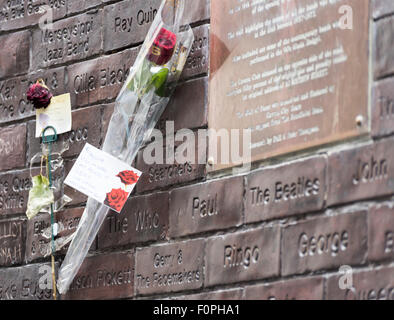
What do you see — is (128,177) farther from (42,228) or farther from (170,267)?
(42,228)

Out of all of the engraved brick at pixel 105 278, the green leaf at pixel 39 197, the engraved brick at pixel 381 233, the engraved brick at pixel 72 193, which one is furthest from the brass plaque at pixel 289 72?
the green leaf at pixel 39 197

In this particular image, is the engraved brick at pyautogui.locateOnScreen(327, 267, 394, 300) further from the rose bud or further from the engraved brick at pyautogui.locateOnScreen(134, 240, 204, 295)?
the rose bud

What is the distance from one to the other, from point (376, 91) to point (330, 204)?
0.33 metres

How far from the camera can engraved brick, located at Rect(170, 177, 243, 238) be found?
376 centimetres

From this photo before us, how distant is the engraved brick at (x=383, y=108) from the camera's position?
3.37m

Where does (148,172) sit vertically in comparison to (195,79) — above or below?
below

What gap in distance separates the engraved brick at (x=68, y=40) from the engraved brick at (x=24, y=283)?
0.73m

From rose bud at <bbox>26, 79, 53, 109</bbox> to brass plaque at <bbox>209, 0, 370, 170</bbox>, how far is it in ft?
2.27

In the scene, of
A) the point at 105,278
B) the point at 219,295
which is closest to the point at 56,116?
the point at 105,278

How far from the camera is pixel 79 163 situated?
13.4 ft

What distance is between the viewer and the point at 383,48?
342 cm

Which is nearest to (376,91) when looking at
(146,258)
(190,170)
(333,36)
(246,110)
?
(333,36)
